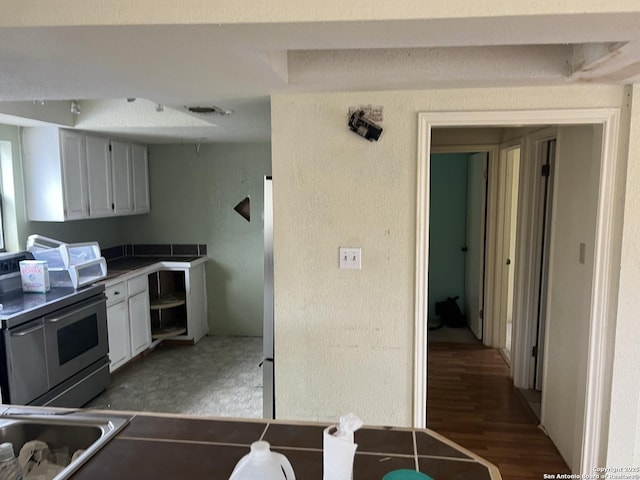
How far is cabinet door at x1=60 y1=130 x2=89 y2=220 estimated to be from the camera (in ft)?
11.0

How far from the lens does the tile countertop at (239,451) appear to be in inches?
41.1

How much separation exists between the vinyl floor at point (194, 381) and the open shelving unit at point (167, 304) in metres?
0.20

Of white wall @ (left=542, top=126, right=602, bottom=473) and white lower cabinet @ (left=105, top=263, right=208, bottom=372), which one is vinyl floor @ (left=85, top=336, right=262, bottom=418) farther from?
white wall @ (left=542, top=126, right=602, bottom=473)

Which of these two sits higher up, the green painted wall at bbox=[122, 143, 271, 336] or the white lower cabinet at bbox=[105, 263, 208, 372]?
the green painted wall at bbox=[122, 143, 271, 336]

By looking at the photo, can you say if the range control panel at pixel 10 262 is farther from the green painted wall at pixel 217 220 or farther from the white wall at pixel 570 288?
the white wall at pixel 570 288

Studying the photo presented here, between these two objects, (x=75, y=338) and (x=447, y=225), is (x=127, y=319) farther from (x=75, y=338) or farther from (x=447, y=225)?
(x=447, y=225)

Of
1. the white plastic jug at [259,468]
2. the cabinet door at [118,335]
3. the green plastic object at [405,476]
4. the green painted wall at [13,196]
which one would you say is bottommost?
the cabinet door at [118,335]

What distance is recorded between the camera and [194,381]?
365 centimetres

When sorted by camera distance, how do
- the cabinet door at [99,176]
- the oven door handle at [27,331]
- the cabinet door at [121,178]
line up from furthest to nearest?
the cabinet door at [121,178]
the cabinet door at [99,176]
the oven door handle at [27,331]

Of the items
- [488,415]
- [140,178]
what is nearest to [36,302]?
[140,178]

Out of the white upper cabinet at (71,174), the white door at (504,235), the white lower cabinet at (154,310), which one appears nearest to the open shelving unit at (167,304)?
the white lower cabinet at (154,310)

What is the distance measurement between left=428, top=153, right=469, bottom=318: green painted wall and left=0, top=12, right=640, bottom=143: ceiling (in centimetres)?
302

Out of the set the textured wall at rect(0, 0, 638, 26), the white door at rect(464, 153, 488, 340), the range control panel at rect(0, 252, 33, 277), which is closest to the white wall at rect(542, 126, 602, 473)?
the textured wall at rect(0, 0, 638, 26)

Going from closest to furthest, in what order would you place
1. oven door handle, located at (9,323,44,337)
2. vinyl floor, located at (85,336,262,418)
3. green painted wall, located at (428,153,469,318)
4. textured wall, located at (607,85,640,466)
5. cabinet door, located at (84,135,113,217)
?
textured wall, located at (607,85,640,466) → oven door handle, located at (9,323,44,337) → vinyl floor, located at (85,336,262,418) → cabinet door, located at (84,135,113,217) → green painted wall, located at (428,153,469,318)
